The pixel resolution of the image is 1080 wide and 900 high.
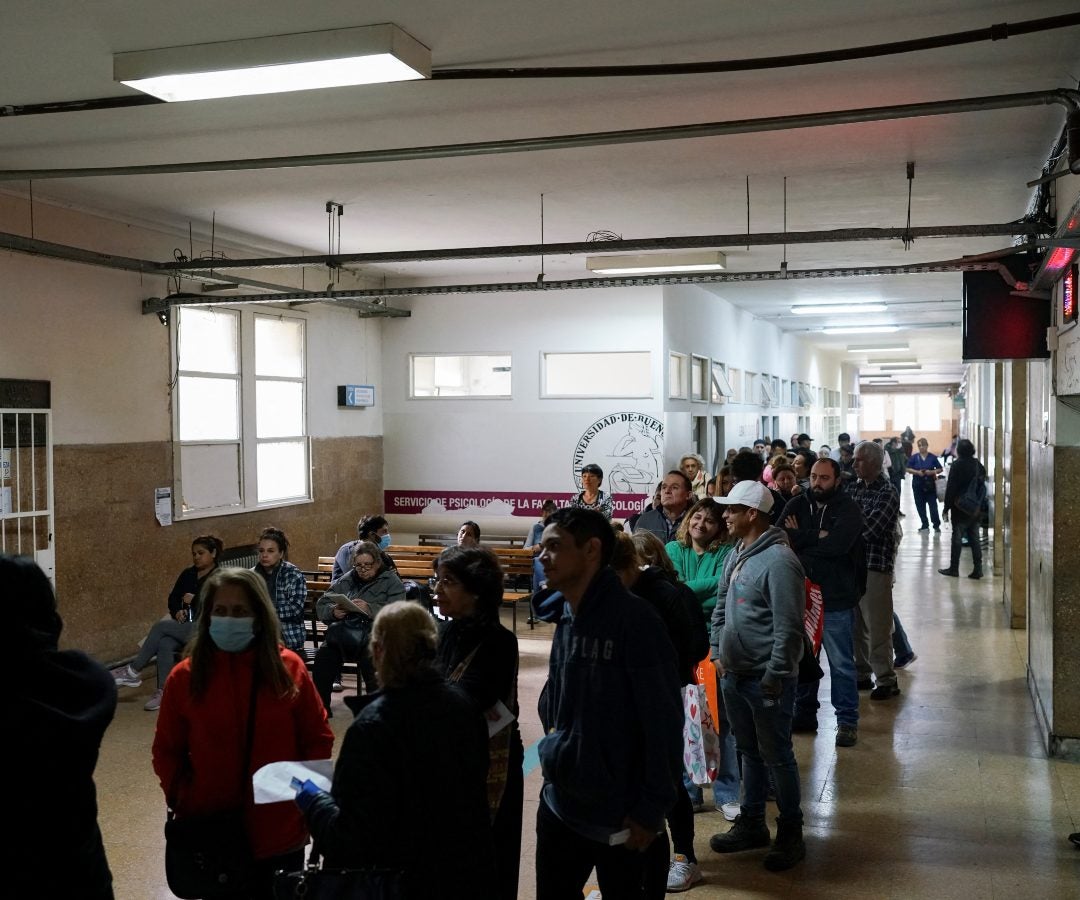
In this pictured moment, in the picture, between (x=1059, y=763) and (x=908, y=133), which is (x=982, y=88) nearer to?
(x=908, y=133)

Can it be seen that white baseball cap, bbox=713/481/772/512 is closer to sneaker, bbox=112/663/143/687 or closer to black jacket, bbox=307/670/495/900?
black jacket, bbox=307/670/495/900

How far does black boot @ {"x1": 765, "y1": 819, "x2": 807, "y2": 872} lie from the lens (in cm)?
478

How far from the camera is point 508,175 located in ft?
26.0

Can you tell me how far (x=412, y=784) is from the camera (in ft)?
8.31

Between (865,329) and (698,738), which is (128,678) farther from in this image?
(865,329)

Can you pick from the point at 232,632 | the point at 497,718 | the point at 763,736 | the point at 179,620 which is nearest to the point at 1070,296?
the point at 763,736

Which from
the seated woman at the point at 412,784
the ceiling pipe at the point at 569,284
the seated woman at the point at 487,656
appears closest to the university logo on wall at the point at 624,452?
the ceiling pipe at the point at 569,284

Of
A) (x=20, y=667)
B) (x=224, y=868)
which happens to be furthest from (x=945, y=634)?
(x=20, y=667)

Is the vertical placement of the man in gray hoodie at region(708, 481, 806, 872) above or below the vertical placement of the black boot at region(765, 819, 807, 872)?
above

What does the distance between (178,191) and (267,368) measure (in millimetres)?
3649

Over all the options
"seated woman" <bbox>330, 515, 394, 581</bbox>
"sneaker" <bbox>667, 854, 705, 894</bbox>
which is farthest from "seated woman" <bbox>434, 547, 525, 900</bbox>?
"seated woman" <bbox>330, 515, 394, 581</bbox>

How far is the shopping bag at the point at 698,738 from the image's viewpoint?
16.1ft

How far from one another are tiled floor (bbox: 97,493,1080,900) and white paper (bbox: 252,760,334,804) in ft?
1.63

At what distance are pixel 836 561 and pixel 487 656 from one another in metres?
4.10
